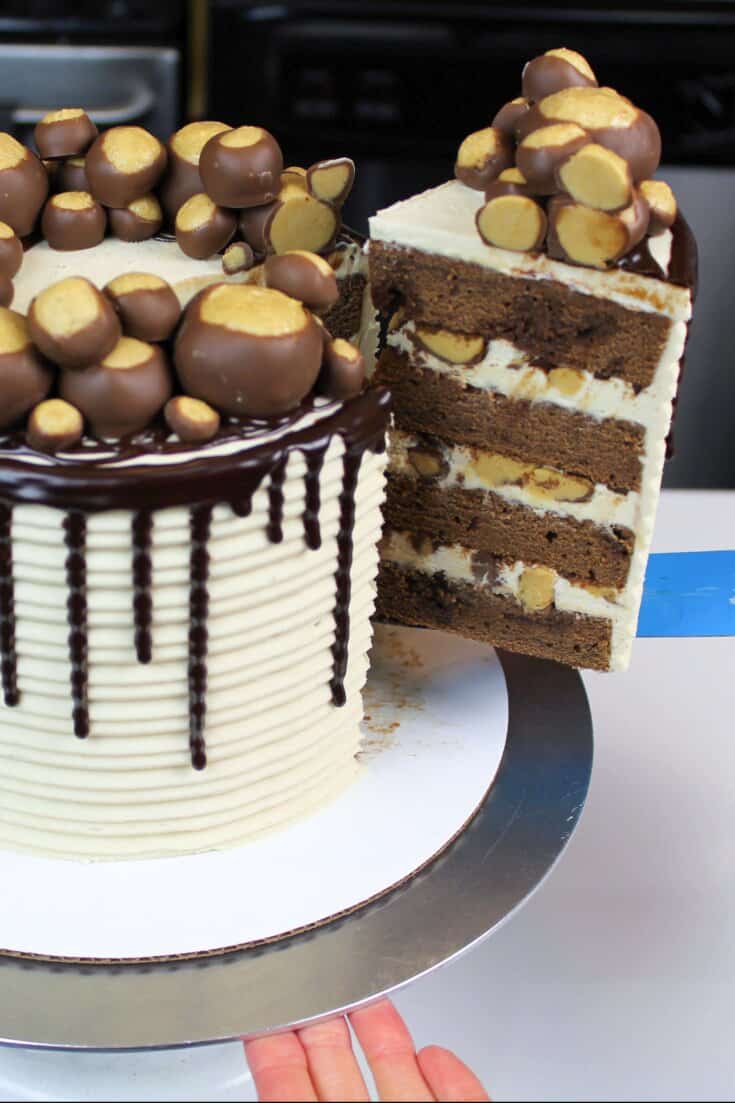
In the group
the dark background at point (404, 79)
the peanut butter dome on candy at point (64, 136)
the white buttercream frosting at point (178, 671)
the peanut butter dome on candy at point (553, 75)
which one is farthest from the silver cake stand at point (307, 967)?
the dark background at point (404, 79)

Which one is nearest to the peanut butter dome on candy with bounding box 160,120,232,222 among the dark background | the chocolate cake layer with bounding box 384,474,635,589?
the chocolate cake layer with bounding box 384,474,635,589

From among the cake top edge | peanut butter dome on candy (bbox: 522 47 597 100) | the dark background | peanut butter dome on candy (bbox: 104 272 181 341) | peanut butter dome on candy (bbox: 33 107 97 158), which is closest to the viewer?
the cake top edge

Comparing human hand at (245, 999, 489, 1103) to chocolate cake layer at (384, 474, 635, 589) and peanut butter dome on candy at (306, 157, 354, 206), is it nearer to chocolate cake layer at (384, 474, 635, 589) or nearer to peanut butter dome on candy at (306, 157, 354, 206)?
chocolate cake layer at (384, 474, 635, 589)

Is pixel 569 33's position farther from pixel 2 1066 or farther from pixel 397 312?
pixel 2 1066

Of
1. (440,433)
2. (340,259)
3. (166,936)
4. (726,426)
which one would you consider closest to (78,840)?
(166,936)

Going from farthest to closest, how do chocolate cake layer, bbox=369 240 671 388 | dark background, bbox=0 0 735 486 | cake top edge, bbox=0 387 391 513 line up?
dark background, bbox=0 0 735 486 → chocolate cake layer, bbox=369 240 671 388 → cake top edge, bbox=0 387 391 513

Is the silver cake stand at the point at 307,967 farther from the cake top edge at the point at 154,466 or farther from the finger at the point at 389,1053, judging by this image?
the cake top edge at the point at 154,466

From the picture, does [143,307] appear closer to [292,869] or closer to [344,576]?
[344,576]
